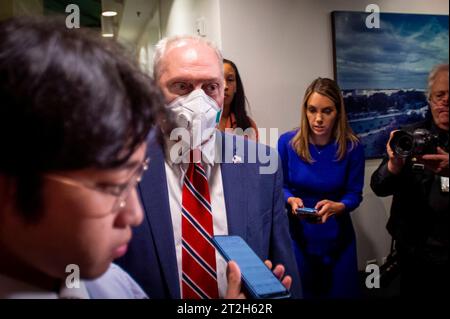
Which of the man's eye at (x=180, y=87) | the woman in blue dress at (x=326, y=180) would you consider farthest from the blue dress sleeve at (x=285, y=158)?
the man's eye at (x=180, y=87)

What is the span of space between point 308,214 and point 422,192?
23 cm

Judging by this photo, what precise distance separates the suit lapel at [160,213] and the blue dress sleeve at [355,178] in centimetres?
37

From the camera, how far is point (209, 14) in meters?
0.87

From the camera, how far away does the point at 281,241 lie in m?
0.84

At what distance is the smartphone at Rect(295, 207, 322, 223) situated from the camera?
0.87 meters

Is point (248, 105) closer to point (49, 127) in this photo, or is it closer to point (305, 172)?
point (305, 172)

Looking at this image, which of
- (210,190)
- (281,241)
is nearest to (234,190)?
(210,190)

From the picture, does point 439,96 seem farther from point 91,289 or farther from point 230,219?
point 91,289

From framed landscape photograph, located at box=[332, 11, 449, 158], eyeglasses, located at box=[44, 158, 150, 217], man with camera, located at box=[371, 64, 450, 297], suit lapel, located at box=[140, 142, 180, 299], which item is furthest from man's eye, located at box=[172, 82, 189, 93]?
man with camera, located at box=[371, 64, 450, 297]

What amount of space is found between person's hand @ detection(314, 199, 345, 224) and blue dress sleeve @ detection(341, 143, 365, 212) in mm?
16

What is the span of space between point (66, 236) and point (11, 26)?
30 cm
